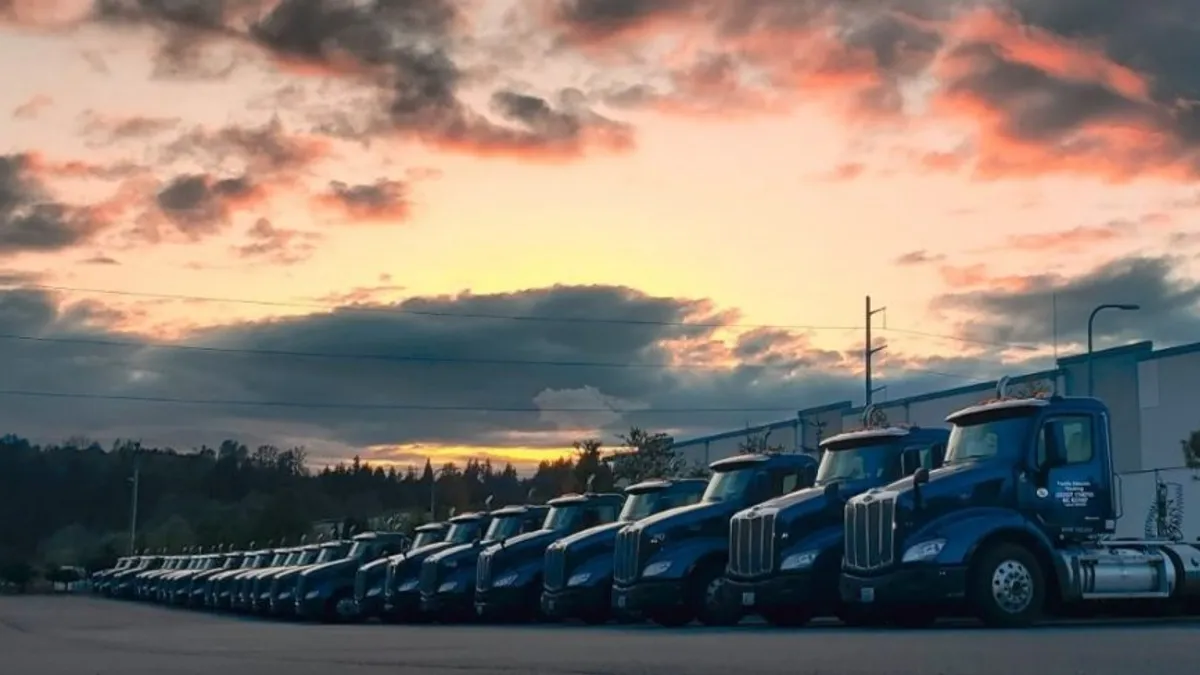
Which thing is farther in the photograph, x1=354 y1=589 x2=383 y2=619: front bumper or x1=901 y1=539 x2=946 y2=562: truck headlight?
x1=354 y1=589 x2=383 y2=619: front bumper

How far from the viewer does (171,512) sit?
161 meters

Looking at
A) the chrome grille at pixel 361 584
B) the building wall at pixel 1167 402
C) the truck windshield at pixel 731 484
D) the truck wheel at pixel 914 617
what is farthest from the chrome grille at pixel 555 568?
the building wall at pixel 1167 402

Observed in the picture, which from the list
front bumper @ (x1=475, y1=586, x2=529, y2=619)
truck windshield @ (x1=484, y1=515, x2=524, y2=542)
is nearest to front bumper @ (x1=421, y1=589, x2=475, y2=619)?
truck windshield @ (x1=484, y1=515, x2=524, y2=542)

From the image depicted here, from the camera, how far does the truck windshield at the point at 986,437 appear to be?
2153cm

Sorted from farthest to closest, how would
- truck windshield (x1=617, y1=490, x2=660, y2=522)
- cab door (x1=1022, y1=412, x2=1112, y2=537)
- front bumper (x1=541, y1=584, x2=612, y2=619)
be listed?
truck windshield (x1=617, y1=490, x2=660, y2=522)
front bumper (x1=541, y1=584, x2=612, y2=619)
cab door (x1=1022, y1=412, x2=1112, y2=537)

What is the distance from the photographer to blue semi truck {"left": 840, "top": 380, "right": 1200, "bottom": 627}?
20.3 m

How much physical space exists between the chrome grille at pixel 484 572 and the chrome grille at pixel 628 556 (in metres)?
5.18

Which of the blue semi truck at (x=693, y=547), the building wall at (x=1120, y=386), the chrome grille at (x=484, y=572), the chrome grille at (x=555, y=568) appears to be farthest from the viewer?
the building wall at (x=1120, y=386)

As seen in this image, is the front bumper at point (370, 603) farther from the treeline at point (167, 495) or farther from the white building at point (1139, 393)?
the treeline at point (167, 495)

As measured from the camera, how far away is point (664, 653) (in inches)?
635

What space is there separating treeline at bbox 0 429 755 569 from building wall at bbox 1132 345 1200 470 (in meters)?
57.2

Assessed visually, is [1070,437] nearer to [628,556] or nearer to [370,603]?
[628,556]

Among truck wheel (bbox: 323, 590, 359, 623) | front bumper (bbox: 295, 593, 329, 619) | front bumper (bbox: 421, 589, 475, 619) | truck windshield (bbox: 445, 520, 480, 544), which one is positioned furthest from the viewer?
front bumper (bbox: 295, 593, 329, 619)

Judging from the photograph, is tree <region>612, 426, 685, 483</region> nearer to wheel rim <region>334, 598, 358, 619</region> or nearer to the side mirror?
wheel rim <region>334, 598, 358, 619</region>
